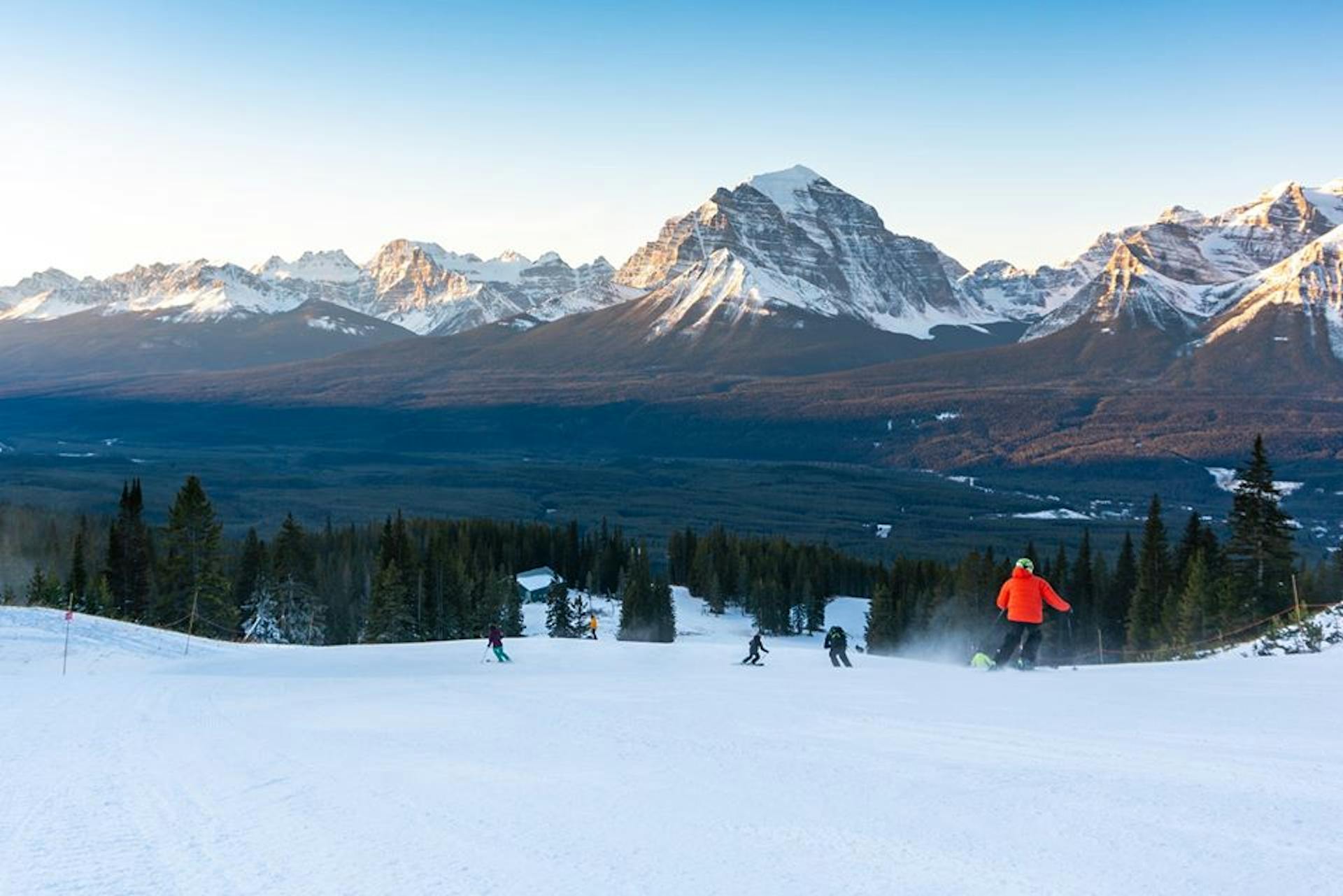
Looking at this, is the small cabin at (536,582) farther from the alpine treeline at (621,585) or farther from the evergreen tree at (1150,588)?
the evergreen tree at (1150,588)

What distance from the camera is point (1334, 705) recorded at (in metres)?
14.3

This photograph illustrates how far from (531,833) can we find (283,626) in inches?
2385

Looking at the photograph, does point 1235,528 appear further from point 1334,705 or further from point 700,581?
point 700,581

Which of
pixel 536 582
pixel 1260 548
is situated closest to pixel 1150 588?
pixel 1260 548

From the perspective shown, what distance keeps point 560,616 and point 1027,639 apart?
58.8m

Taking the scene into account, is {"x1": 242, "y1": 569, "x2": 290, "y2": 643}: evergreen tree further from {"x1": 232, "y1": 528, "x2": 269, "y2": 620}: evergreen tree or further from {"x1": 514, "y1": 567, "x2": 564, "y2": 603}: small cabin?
{"x1": 514, "y1": 567, "x2": 564, "y2": 603}: small cabin

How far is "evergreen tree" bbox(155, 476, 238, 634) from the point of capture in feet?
177

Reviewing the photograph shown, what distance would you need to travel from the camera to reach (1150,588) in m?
59.2

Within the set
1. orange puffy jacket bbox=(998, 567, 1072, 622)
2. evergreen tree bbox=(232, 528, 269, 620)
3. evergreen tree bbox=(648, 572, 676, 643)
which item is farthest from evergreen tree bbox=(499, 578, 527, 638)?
orange puffy jacket bbox=(998, 567, 1072, 622)

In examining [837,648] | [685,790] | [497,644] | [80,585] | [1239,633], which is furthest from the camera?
[80,585]

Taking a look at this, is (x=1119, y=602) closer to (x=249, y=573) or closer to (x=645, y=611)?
(x=645, y=611)

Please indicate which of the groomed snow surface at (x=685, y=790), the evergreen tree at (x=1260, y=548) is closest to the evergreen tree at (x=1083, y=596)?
the evergreen tree at (x=1260, y=548)

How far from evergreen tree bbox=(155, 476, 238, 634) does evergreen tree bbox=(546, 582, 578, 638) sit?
82.5 feet

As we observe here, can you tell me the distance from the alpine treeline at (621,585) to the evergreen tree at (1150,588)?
0.31 ft
